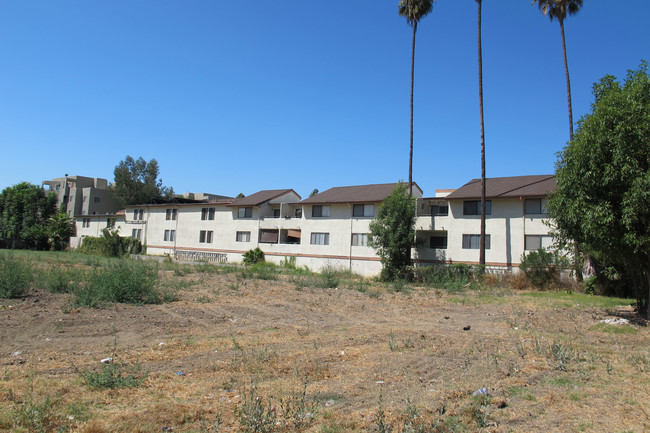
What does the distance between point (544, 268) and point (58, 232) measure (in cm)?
6610

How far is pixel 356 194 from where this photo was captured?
42.8 meters

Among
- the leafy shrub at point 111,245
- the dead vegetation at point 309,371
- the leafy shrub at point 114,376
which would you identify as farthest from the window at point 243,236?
the leafy shrub at point 114,376

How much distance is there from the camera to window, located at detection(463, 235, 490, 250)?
34.1 meters

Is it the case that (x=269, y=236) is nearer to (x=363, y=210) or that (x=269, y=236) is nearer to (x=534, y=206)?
(x=363, y=210)

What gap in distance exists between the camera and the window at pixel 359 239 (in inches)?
1574

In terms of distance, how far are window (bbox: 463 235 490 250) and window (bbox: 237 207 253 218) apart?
80.6ft

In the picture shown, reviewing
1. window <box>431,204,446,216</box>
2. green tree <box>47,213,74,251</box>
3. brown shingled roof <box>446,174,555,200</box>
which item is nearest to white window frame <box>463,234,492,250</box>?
brown shingled roof <box>446,174,555,200</box>

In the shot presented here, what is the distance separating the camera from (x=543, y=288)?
2880 centimetres

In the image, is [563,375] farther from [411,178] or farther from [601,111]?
[411,178]

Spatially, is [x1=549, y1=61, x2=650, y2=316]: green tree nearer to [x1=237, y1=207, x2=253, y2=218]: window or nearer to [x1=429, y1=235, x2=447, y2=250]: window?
[x1=429, y1=235, x2=447, y2=250]: window

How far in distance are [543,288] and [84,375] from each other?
29198 millimetres

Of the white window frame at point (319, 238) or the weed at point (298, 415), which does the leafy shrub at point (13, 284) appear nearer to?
the weed at point (298, 415)

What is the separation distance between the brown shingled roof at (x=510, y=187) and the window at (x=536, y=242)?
324 centimetres

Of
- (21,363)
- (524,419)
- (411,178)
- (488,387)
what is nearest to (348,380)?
(488,387)
